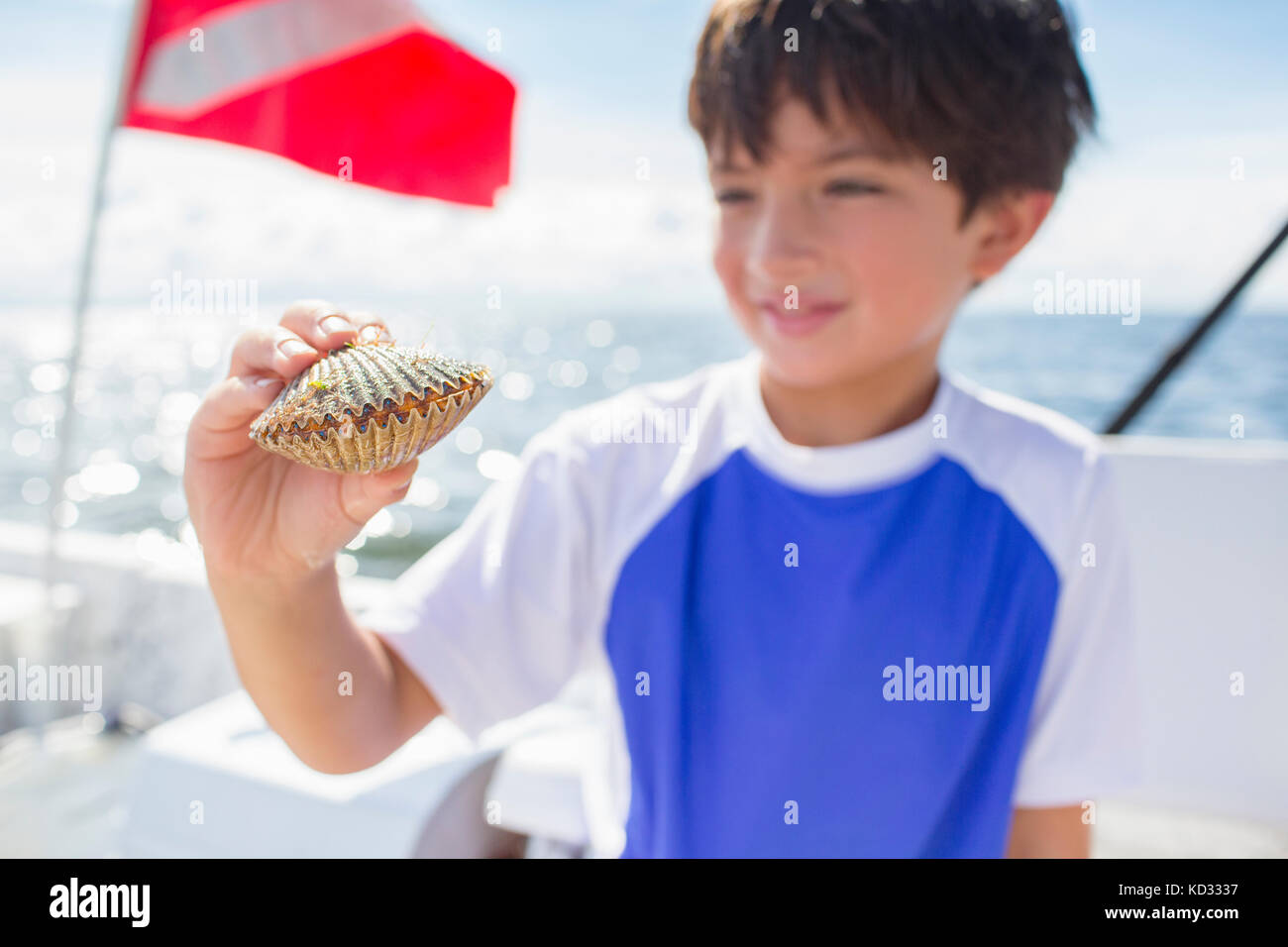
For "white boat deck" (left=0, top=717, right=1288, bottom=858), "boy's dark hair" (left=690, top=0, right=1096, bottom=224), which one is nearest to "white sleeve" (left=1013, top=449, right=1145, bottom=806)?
"boy's dark hair" (left=690, top=0, right=1096, bottom=224)

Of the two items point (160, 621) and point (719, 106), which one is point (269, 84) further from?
point (719, 106)

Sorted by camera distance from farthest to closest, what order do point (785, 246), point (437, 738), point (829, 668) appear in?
1. point (437, 738)
2. point (829, 668)
3. point (785, 246)

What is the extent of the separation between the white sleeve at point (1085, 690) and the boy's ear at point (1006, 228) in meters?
0.42

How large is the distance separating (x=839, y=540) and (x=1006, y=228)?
0.58 m

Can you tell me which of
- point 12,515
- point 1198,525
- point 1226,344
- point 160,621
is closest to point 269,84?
point 160,621

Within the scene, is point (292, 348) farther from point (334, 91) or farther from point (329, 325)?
point (334, 91)

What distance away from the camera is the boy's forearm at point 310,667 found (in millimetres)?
1036

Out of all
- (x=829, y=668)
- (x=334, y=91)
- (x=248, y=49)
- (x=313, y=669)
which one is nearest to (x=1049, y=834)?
(x=829, y=668)

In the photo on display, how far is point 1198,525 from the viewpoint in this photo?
2.48 m

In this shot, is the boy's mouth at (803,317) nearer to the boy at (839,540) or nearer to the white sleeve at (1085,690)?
the boy at (839,540)

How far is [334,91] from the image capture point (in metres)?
3.93

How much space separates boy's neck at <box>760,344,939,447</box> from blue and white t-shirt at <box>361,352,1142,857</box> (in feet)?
0.09

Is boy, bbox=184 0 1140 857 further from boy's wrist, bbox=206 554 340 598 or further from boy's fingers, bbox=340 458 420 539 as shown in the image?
boy's fingers, bbox=340 458 420 539

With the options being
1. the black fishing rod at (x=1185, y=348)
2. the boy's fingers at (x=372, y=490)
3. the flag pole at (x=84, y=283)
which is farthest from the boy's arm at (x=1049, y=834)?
the flag pole at (x=84, y=283)
